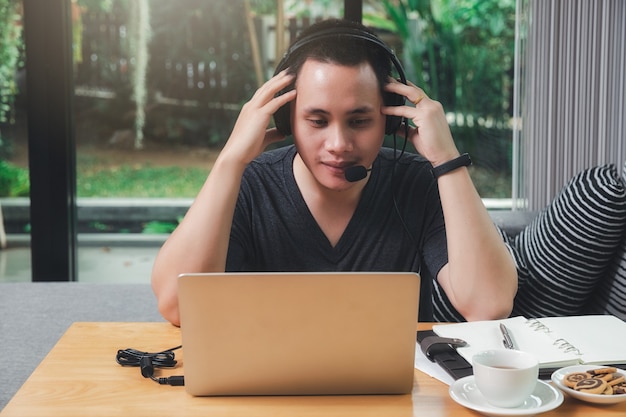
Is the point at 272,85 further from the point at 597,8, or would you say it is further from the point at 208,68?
the point at 597,8

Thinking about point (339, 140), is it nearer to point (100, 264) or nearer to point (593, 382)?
point (593, 382)

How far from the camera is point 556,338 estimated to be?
1104 mm

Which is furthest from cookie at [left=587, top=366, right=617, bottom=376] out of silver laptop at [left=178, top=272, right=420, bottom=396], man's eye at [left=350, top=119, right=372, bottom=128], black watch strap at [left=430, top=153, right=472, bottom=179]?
man's eye at [left=350, top=119, right=372, bottom=128]

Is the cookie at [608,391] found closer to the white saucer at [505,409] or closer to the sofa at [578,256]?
the white saucer at [505,409]

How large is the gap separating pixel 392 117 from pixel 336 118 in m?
0.16

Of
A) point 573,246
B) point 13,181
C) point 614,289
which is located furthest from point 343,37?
point 13,181

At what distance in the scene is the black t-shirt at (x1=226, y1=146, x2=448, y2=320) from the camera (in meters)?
1.53

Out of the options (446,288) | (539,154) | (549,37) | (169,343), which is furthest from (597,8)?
(169,343)

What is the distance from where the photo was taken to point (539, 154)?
3.09 meters

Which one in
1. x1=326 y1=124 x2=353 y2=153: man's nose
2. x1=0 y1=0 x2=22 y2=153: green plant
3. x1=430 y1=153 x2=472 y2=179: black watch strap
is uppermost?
x1=0 y1=0 x2=22 y2=153: green plant

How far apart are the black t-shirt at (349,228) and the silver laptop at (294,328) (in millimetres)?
585

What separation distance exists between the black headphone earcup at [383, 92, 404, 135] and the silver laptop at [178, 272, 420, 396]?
25.0 inches

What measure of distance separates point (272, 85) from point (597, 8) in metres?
2.06

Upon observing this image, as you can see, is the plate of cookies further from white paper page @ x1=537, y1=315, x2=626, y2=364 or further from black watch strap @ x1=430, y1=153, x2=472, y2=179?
black watch strap @ x1=430, y1=153, x2=472, y2=179
